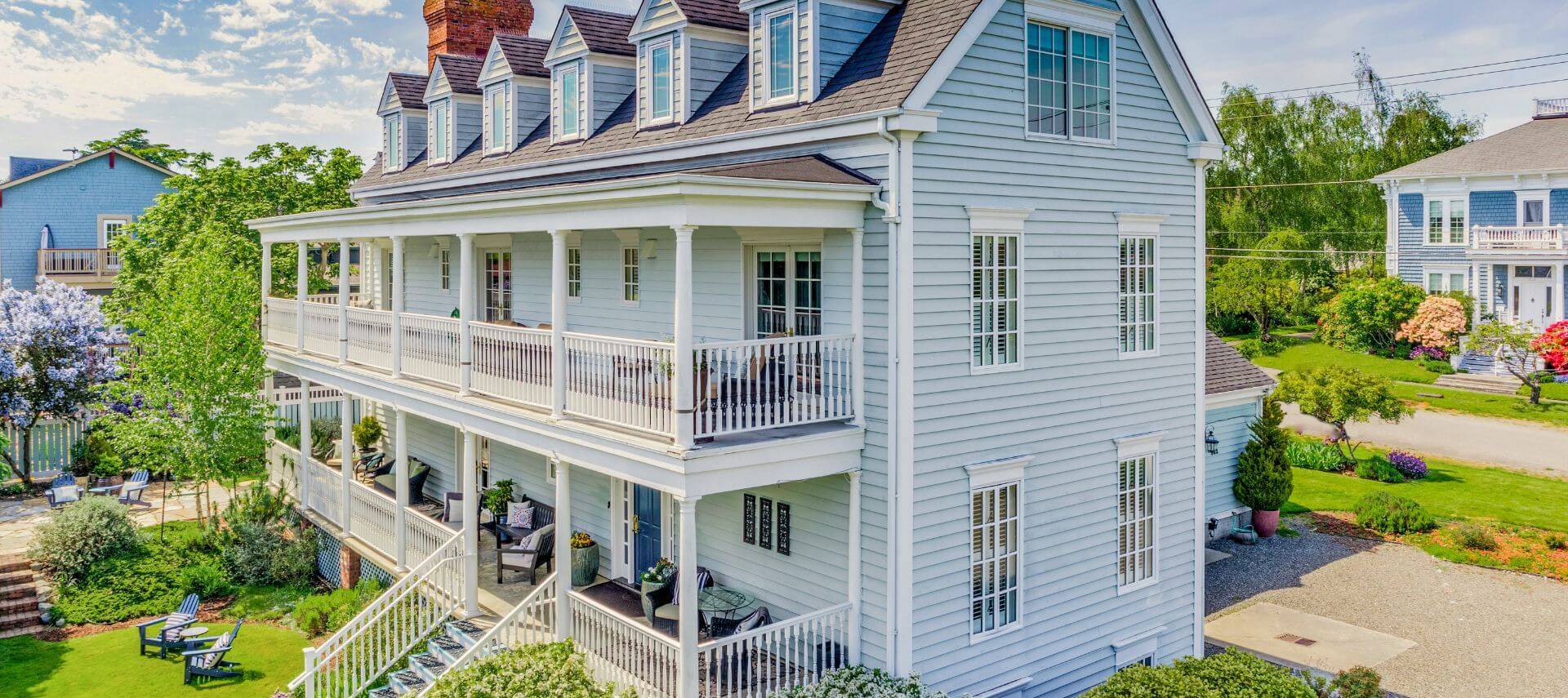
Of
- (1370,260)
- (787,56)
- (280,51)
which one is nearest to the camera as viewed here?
(787,56)

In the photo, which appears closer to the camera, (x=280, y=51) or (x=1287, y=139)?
(x=280, y=51)

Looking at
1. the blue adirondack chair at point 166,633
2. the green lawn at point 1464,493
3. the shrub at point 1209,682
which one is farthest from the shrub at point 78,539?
the green lawn at point 1464,493

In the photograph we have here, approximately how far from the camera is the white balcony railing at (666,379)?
36.3ft

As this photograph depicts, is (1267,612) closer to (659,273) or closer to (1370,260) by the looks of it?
(659,273)

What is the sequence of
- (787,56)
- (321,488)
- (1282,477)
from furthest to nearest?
(1282,477) < (321,488) < (787,56)

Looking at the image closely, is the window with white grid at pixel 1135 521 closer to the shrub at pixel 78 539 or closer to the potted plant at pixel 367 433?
the potted plant at pixel 367 433

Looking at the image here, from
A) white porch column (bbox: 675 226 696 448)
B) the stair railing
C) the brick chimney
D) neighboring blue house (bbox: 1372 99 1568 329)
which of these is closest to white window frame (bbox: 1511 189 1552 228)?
neighboring blue house (bbox: 1372 99 1568 329)

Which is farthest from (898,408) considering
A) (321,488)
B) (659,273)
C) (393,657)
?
(321,488)

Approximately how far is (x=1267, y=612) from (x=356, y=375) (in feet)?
54.6

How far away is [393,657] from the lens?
560 inches

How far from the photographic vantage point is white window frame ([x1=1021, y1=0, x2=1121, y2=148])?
1282 centimetres

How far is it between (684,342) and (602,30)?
9.35m

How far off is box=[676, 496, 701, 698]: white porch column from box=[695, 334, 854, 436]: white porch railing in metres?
0.87

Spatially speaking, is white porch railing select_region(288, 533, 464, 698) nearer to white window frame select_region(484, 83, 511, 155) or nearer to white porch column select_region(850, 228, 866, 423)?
white porch column select_region(850, 228, 866, 423)
